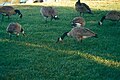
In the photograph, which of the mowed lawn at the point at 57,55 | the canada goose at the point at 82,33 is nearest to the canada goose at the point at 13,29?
the mowed lawn at the point at 57,55

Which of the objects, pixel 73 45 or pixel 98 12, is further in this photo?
pixel 98 12

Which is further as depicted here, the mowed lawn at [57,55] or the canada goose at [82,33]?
the canada goose at [82,33]

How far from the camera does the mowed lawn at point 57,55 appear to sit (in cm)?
1077

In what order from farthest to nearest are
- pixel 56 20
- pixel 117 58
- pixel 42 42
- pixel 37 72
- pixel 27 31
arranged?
pixel 56 20 < pixel 27 31 < pixel 42 42 < pixel 117 58 < pixel 37 72

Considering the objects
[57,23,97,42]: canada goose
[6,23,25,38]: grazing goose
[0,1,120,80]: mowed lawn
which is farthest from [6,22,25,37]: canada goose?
[57,23,97,42]: canada goose

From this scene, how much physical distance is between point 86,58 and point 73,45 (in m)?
2.15

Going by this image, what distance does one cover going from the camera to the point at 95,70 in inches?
437

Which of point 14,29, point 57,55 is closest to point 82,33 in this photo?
point 57,55

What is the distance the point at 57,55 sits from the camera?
12953 millimetres

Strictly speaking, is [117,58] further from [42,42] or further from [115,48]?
[42,42]

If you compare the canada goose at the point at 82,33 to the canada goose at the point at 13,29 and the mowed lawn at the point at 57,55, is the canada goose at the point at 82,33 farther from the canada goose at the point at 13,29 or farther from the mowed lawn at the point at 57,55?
the canada goose at the point at 13,29

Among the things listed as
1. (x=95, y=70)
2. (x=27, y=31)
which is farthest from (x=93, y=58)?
(x=27, y=31)

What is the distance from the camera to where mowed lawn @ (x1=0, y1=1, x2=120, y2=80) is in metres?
10.8

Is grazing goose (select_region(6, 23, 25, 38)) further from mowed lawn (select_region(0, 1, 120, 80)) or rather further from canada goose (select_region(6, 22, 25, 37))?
mowed lawn (select_region(0, 1, 120, 80))
